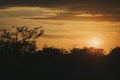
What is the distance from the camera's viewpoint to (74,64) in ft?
187

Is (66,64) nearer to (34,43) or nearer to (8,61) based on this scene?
(8,61)

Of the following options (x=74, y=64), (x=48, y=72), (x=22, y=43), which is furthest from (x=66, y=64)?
(x=22, y=43)

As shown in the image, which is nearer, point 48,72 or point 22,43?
point 48,72

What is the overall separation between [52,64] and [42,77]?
5443mm

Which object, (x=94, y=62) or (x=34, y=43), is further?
(x=34, y=43)

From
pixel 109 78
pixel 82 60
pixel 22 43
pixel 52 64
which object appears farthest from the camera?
pixel 22 43

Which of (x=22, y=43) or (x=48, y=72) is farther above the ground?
(x=48, y=72)

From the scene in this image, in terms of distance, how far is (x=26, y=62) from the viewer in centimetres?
5700

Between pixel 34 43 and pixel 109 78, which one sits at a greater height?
pixel 109 78

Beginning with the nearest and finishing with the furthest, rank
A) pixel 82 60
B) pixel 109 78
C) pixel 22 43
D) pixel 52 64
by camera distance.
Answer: pixel 109 78, pixel 52 64, pixel 82 60, pixel 22 43

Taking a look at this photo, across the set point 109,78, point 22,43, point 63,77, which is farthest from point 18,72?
point 22,43

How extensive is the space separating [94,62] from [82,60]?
8.48 feet

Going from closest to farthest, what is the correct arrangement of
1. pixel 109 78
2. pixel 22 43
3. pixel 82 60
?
pixel 109 78, pixel 82 60, pixel 22 43

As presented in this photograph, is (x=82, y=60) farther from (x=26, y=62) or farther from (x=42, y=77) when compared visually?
(x=42, y=77)
